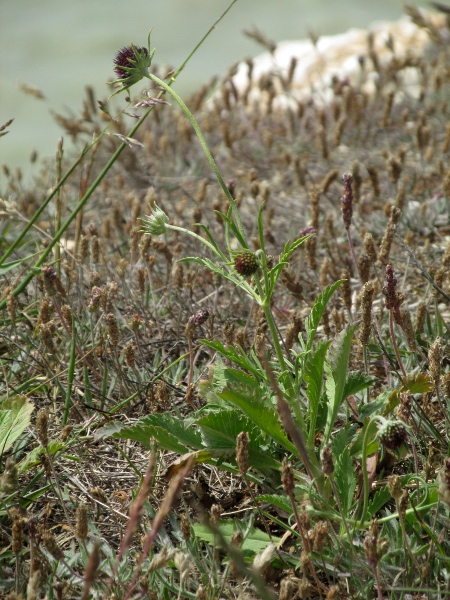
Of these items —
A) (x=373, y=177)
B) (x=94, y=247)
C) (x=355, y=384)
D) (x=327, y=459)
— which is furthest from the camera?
(x=373, y=177)

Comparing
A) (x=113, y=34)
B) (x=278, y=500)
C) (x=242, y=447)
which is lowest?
(x=278, y=500)

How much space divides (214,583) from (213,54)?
6484 mm

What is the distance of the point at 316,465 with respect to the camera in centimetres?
155

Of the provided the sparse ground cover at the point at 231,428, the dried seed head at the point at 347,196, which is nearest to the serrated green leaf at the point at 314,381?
the sparse ground cover at the point at 231,428

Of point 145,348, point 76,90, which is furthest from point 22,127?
point 145,348

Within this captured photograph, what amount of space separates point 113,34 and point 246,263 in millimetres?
6642

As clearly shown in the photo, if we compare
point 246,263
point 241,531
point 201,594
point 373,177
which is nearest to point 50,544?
point 201,594

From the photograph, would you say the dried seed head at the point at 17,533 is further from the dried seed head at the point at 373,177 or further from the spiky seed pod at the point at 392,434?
the dried seed head at the point at 373,177

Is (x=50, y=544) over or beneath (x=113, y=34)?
beneath

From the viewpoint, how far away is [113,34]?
7.38 metres

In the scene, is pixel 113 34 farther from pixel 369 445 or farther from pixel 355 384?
pixel 369 445

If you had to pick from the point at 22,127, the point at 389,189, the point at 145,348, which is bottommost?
the point at 389,189

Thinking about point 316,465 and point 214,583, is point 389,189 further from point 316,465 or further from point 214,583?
point 214,583

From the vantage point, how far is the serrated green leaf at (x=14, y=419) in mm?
1753
